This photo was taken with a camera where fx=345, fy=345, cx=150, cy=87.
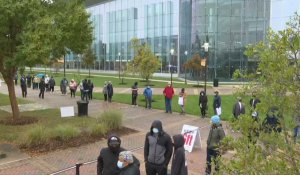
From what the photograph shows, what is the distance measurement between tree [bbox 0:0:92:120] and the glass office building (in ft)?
68.6

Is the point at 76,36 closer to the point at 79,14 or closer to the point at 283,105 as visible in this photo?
the point at 79,14

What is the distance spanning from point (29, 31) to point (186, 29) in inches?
1507

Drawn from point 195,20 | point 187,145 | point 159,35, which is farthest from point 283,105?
point 159,35

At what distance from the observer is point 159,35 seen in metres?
57.5

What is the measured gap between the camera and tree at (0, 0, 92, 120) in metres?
13.9

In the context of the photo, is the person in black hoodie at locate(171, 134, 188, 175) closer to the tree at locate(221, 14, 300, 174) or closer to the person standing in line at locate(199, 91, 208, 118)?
the tree at locate(221, 14, 300, 174)

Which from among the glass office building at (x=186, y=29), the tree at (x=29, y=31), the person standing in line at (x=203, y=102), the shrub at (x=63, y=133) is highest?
the glass office building at (x=186, y=29)

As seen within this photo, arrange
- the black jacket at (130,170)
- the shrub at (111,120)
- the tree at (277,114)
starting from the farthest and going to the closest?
the shrub at (111,120) < the black jacket at (130,170) < the tree at (277,114)

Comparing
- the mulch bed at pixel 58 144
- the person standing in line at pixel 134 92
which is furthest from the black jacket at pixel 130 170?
the person standing in line at pixel 134 92

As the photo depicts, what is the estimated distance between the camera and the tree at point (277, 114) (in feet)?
10.6

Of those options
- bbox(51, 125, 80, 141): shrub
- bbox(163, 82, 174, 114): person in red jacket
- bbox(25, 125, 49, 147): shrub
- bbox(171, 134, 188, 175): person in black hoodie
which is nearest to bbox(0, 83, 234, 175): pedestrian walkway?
bbox(51, 125, 80, 141): shrub

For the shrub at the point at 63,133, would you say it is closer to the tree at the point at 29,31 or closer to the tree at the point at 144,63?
the tree at the point at 29,31

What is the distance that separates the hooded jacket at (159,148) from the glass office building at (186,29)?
90.1ft

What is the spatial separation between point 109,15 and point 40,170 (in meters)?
62.4
